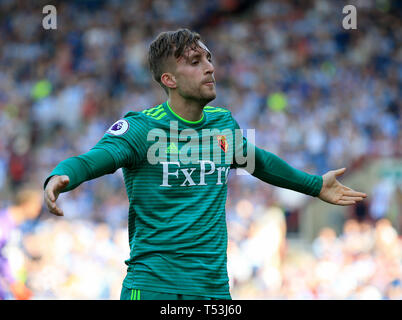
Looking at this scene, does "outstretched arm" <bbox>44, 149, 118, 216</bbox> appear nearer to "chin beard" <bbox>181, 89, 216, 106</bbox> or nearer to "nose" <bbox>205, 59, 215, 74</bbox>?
"chin beard" <bbox>181, 89, 216, 106</bbox>

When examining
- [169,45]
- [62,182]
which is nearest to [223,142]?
[169,45]

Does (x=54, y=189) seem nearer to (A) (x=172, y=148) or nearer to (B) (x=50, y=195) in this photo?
(B) (x=50, y=195)

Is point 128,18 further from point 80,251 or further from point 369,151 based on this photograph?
point 80,251

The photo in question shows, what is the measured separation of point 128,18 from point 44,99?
11.1 ft

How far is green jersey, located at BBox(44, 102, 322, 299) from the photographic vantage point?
3.08 metres

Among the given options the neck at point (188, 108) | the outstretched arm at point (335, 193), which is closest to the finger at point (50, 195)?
the neck at point (188, 108)

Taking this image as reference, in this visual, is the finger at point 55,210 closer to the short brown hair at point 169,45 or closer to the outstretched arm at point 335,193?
the short brown hair at point 169,45

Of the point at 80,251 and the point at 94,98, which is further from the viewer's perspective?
the point at 94,98

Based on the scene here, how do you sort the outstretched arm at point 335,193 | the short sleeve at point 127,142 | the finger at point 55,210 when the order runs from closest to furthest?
1. the finger at point 55,210
2. the short sleeve at point 127,142
3. the outstretched arm at point 335,193

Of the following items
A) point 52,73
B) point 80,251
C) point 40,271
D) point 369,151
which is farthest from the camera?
point 52,73

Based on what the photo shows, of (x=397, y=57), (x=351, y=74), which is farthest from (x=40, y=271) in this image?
(x=397, y=57)

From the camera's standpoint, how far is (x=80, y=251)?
332 inches

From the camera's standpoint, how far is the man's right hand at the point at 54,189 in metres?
2.65

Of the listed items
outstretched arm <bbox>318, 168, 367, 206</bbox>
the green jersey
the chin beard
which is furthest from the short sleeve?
outstretched arm <bbox>318, 168, 367, 206</bbox>
